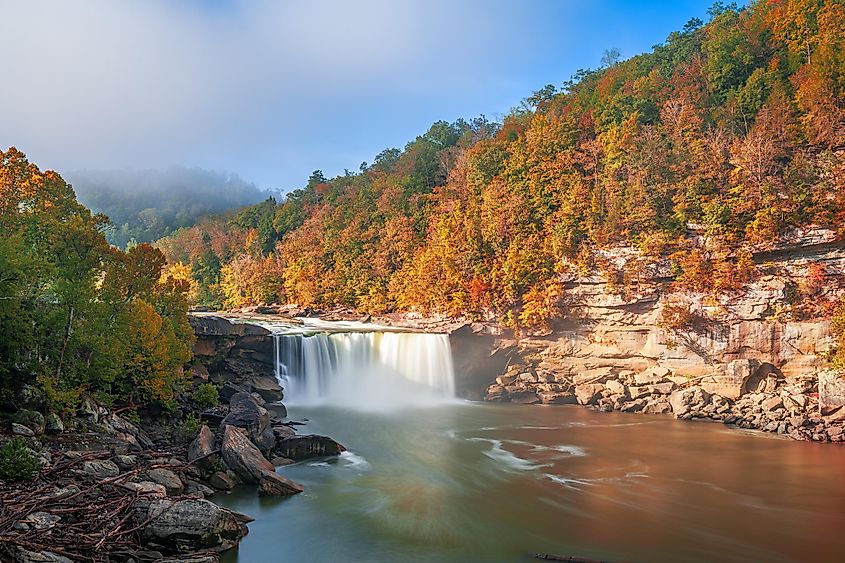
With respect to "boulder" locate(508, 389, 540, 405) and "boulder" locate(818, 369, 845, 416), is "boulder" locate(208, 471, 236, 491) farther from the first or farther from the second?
"boulder" locate(818, 369, 845, 416)

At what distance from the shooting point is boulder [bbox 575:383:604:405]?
1073 inches

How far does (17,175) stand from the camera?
885 inches

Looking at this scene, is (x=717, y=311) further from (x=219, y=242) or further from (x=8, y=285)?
(x=219, y=242)

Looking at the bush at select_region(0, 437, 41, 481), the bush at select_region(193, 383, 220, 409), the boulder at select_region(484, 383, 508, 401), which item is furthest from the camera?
the boulder at select_region(484, 383, 508, 401)

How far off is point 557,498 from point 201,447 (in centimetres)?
995

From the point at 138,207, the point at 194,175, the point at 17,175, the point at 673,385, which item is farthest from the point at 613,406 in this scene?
the point at 194,175

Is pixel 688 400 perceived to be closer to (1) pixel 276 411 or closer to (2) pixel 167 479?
(1) pixel 276 411

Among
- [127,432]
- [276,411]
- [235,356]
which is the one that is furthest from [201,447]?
[235,356]

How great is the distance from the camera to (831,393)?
21.3 meters

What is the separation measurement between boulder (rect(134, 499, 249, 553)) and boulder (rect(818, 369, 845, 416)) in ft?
73.1

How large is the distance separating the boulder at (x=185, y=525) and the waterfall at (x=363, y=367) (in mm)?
16791

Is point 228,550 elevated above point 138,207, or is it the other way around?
point 138,207

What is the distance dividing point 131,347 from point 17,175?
1054 cm

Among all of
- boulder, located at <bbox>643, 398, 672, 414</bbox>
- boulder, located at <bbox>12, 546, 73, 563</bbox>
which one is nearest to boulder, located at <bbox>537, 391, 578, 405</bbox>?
boulder, located at <bbox>643, 398, 672, 414</bbox>
